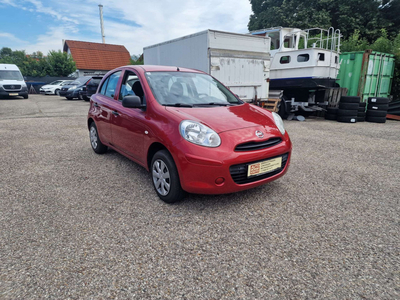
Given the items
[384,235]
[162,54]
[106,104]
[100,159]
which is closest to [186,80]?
[106,104]

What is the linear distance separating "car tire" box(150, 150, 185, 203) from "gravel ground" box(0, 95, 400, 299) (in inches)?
5.7

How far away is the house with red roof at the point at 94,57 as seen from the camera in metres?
36.7

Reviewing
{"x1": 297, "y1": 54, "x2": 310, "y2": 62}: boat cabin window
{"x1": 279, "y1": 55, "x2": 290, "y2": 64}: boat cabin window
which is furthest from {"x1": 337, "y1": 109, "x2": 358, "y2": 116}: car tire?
{"x1": 279, "y1": 55, "x2": 290, "y2": 64}: boat cabin window

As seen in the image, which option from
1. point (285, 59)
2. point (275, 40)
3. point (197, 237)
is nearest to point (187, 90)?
point (197, 237)

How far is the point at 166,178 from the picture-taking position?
3072 mm

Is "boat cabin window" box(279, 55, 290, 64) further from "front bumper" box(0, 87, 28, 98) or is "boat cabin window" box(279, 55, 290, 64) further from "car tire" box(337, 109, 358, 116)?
"front bumper" box(0, 87, 28, 98)

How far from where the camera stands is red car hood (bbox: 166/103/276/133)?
117 inches

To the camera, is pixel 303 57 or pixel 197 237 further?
pixel 303 57

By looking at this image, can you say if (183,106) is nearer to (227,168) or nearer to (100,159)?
(227,168)

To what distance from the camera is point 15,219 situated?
2.83m

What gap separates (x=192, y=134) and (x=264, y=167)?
2.89 ft

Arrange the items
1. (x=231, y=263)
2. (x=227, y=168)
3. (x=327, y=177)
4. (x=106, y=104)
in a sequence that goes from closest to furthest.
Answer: (x=231, y=263)
(x=227, y=168)
(x=327, y=177)
(x=106, y=104)

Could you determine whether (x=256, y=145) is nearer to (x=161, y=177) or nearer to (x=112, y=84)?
(x=161, y=177)

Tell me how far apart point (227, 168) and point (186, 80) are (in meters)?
1.71
